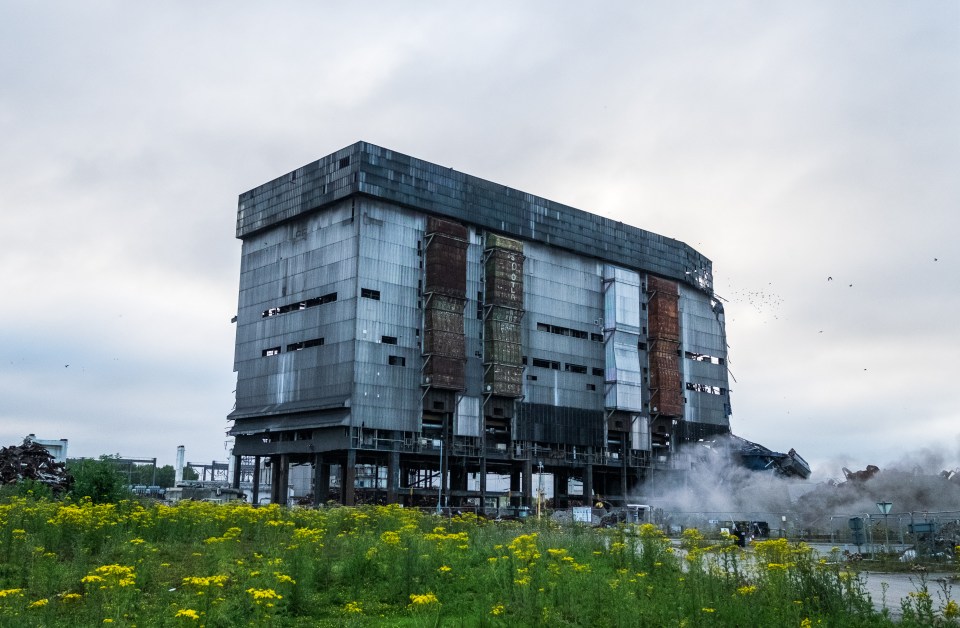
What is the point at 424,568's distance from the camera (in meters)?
19.7

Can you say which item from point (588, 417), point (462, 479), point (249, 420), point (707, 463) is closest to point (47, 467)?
point (249, 420)

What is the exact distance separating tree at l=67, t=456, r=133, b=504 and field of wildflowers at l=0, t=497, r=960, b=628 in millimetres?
14743

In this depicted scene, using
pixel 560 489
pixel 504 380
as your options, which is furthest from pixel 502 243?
pixel 560 489

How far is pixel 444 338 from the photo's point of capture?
90000mm

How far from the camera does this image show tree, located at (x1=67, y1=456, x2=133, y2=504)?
126 feet

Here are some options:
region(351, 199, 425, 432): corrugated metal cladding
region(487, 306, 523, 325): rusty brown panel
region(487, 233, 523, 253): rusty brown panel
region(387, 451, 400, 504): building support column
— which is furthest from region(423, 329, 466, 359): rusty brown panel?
region(487, 233, 523, 253): rusty brown panel

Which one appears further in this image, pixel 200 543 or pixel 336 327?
pixel 336 327

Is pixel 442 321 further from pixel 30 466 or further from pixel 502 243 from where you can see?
pixel 30 466

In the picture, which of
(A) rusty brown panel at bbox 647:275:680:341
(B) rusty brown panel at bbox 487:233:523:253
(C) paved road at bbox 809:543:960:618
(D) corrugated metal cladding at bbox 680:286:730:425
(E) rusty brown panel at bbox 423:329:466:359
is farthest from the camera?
(D) corrugated metal cladding at bbox 680:286:730:425

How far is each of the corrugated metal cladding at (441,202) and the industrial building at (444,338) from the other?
22 centimetres

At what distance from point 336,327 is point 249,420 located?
2000 cm

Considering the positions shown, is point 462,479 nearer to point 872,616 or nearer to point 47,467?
point 47,467

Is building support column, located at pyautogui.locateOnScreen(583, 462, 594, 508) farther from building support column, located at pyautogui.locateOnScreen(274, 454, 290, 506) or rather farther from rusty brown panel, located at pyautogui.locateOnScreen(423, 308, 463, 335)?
building support column, located at pyautogui.locateOnScreen(274, 454, 290, 506)

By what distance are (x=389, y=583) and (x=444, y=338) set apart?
232 feet
